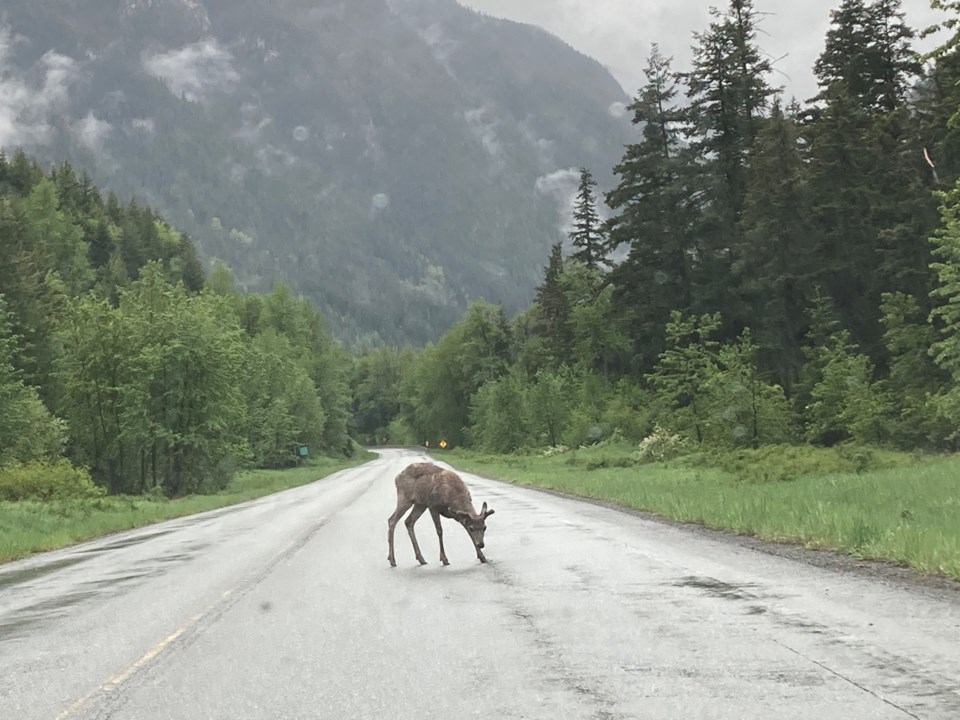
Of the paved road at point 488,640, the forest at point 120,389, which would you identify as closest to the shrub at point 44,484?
the forest at point 120,389

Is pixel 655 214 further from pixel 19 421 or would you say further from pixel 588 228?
pixel 19 421

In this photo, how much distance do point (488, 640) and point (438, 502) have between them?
489 cm

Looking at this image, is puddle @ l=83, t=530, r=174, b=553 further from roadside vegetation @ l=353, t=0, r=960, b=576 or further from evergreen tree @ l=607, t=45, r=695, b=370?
evergreen tree @ l=607, t=45, r=695, b=370

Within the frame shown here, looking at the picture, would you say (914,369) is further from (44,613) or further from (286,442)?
(286,442)

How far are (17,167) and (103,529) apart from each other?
11421 cm

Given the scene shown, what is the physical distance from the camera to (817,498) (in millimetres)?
16781

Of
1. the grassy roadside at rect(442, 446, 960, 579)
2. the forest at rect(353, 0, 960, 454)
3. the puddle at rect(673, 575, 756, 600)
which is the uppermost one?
the forest at rect(353, 0, 960, 454)

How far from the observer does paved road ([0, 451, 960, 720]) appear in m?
5.23

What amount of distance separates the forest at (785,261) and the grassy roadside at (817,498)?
5.09 metres

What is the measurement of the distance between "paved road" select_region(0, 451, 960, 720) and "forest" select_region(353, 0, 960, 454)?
12655mm

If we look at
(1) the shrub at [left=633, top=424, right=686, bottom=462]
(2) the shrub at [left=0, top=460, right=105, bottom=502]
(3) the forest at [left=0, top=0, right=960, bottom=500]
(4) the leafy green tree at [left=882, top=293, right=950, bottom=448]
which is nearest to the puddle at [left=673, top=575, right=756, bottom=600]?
(3) the forest at [left=0, top=0, right=960, bottom=500]

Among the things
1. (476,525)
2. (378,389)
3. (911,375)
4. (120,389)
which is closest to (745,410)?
(911,375)

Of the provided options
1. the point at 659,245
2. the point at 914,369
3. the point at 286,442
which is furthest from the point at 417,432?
the point at 914,369

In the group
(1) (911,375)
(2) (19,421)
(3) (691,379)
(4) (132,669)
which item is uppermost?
(3) (691,379)
